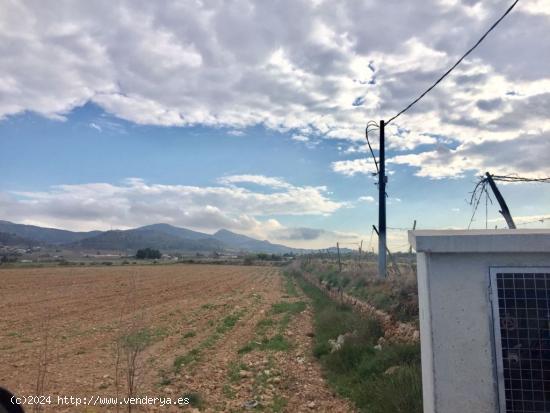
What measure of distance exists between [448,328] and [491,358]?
0.43 m

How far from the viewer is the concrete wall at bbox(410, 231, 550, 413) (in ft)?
13.2

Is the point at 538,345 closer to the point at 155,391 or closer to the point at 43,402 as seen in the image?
the point at 155,391

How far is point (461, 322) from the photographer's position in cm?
414

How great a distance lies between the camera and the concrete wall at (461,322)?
4.03 metres

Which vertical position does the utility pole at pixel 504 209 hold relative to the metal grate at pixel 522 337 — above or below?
above

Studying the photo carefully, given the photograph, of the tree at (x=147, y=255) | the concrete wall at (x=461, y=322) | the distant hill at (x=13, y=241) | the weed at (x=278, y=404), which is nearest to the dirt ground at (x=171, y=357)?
the weed at (x=278, y=404)

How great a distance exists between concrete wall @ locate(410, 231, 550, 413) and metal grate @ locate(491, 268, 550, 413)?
8 centimetres

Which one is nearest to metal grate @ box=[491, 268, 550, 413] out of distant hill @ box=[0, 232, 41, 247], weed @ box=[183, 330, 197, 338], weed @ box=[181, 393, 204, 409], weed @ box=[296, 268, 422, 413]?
weed @ box=[296, 268, 422, 413]

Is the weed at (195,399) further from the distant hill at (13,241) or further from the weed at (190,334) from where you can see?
the distant hill at (13,241)

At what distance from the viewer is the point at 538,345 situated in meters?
3.83

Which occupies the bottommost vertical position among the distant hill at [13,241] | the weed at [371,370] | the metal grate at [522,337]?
the weed at [371,370]

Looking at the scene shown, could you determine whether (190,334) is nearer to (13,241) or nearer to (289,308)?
(289,308)

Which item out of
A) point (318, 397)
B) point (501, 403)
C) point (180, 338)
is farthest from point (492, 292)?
point (180, 338)

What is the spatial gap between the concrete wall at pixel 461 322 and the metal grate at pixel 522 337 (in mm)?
79
